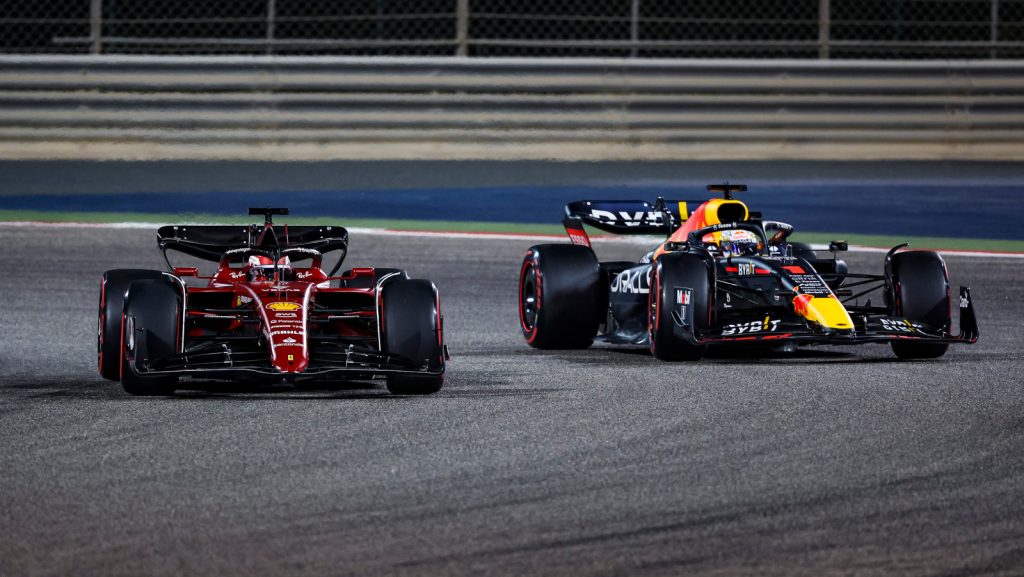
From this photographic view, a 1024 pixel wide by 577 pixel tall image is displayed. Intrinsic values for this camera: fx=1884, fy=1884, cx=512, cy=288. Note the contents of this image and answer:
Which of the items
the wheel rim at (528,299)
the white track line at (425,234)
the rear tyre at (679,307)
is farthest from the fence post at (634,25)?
the rear tyre at (679,307)

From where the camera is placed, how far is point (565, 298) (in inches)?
422

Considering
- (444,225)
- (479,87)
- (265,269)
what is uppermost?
(479,87)

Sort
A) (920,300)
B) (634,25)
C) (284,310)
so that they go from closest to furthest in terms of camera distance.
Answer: (284,310)
(920,300)
(634,25)

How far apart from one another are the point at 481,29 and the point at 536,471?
46.3ft

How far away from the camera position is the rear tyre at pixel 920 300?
1013cm

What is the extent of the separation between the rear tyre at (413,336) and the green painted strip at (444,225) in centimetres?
837

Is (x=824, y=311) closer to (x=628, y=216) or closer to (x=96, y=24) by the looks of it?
(x=628, y=216)

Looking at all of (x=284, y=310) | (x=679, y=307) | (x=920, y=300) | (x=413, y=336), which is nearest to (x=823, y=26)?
(x=920, y=300)

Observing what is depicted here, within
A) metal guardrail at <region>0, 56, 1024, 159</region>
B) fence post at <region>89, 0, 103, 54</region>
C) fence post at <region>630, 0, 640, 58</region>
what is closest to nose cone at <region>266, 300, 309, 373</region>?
metal guardrail at <region>0, 56, 1024, 159</region>

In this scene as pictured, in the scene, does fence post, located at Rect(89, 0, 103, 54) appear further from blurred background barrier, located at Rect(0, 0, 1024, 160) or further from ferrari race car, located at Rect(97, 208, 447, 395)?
ferrari race car, located at Rect(97, 208, 447, 395)

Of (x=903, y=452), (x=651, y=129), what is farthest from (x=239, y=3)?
(x=903, y=452)

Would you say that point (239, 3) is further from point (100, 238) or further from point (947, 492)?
point (947, 492)

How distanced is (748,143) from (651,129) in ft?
3.44

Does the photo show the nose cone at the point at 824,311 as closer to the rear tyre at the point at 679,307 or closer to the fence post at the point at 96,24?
the rear tyre at the point at 679,307
